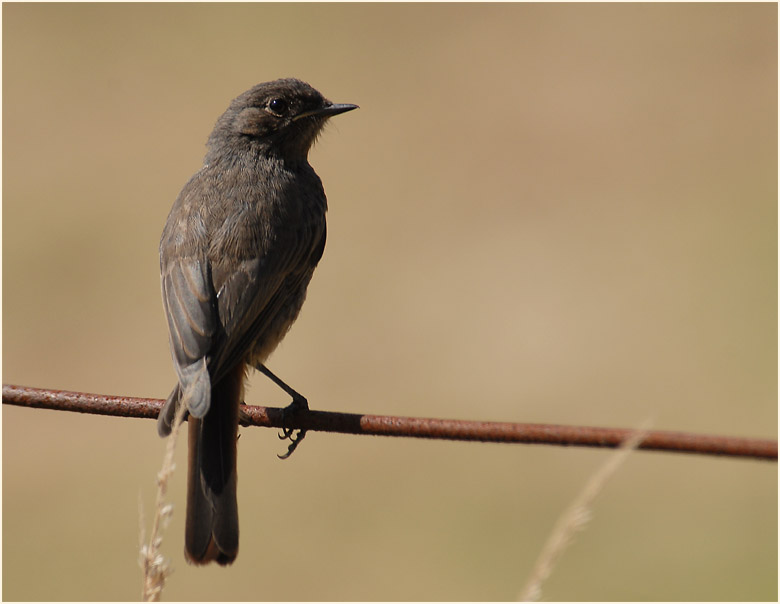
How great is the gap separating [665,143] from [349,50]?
17.9ft

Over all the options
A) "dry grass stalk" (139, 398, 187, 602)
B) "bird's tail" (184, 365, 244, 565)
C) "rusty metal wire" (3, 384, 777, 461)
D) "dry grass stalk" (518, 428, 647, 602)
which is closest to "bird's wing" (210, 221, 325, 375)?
"bird's tail" (184, 365, 244, 565)

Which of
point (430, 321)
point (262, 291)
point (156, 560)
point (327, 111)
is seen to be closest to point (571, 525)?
point (156, 560)

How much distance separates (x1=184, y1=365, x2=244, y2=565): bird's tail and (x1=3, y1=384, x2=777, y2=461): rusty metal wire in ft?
0.72

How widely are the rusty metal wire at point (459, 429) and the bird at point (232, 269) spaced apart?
0.27 meters

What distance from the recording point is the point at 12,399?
3258 millimetres

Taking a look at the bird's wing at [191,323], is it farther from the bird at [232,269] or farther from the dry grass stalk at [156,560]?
the dry grass stalk at [156,560]

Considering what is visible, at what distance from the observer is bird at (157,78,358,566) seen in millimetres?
3617

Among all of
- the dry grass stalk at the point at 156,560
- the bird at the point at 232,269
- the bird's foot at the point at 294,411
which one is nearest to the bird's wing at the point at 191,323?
the bird at the point at 232,269

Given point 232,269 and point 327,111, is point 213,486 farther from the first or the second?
point 327,111

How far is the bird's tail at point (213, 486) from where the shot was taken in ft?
11.6

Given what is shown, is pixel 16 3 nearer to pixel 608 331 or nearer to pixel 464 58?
pixel 464 58

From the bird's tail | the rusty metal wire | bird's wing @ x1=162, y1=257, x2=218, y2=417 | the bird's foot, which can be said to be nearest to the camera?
the rusty metal wire

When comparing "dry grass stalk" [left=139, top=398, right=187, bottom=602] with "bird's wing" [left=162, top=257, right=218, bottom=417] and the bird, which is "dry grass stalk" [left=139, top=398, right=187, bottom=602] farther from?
"bird's wing" [left=162, top=257, right=218, bottom=417]

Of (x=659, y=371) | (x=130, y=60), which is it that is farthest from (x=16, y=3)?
(x=659, y=371)
